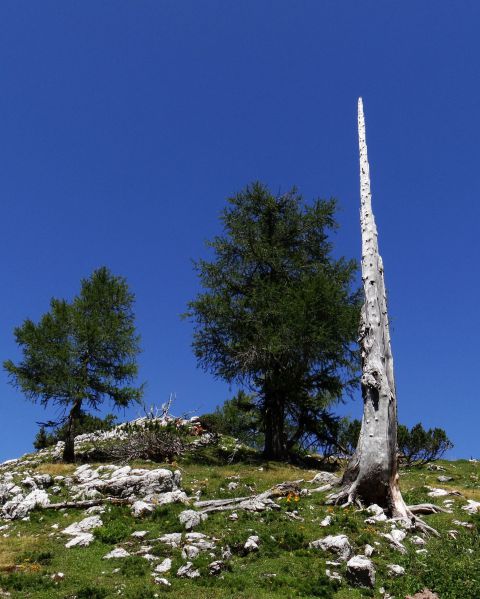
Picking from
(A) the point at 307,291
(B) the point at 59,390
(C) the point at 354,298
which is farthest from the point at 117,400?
(C) the point at 354,298

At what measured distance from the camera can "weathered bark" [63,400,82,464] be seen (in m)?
23.5

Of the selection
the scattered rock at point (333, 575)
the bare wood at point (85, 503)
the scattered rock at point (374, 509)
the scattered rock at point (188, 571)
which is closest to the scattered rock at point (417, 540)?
the scattered rock at point (374, 509)

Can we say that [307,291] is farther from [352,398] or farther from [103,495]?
[103,495]

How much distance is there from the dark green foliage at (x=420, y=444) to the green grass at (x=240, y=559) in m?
14.8

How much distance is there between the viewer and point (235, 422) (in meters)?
32.0

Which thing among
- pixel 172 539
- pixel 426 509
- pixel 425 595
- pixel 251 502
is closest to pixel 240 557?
pixel 172 539

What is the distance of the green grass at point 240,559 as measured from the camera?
24.2ft

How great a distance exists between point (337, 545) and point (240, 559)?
1758 mm

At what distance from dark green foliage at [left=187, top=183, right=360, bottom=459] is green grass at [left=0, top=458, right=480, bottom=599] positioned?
1076cm

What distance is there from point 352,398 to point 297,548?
1654 centimetres

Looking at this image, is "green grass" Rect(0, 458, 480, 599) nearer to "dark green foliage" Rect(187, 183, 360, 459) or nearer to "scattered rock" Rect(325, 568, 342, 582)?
"scattered rock" Rect(325, 568, 342, 582)

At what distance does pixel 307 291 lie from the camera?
22.6 meters

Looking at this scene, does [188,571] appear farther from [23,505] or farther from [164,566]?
[23,505]

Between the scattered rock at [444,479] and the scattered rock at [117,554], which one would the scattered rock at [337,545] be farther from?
the scattered rock at [444,479]
